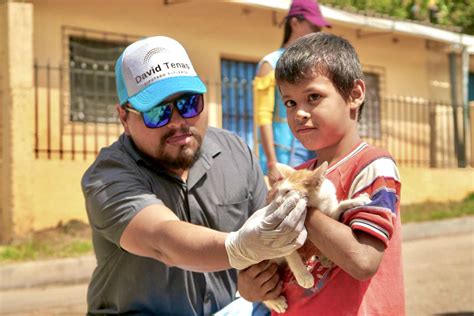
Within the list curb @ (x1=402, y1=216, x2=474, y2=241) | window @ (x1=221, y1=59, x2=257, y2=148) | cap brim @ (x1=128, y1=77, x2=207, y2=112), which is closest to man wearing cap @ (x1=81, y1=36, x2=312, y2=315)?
cap brim @ (x1=128, y1=77, x2=207, y2=112)

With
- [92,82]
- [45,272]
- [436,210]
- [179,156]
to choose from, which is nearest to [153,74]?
[179,156]

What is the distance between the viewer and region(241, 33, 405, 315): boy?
2.13 meters

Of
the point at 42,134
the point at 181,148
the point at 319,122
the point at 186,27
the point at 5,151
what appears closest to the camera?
the point at 319,122

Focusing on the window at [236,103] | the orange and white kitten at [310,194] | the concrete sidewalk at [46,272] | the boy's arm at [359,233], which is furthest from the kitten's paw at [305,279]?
the window at [236,103]

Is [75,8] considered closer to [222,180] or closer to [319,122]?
[222,180]

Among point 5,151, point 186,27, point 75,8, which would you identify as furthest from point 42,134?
point 186,27

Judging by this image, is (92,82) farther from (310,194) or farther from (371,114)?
(310,194)

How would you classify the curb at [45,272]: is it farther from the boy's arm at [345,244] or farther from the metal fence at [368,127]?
the boy's arm at [345,244]

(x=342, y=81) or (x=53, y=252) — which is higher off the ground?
(x=342, y=81)

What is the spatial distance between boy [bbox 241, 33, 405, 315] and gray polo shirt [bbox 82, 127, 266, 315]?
658 mm

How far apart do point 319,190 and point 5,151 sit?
7511mm

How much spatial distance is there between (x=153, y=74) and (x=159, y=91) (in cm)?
8

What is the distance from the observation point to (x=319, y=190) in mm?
2158

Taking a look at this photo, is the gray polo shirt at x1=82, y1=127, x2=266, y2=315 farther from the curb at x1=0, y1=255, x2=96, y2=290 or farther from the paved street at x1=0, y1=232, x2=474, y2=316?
the curb at x1=0, y1=255, x2=96, y2=290
